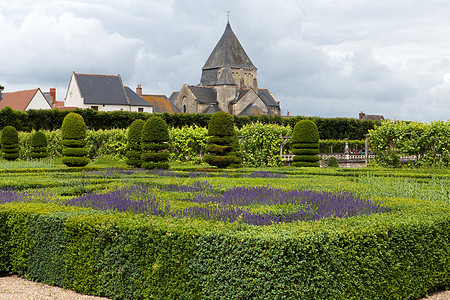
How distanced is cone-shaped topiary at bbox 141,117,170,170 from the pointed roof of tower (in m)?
62.5

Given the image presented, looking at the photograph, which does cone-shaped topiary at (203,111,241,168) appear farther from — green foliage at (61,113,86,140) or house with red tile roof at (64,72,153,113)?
house with red tile roof at (64,72,153,113)

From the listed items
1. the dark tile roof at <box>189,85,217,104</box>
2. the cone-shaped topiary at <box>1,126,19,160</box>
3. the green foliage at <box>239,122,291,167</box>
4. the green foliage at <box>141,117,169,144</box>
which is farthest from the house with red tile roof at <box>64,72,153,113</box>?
the green foliage at <box>141,117,169,144</box>

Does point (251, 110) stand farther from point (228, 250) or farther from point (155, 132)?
point (228, 250)

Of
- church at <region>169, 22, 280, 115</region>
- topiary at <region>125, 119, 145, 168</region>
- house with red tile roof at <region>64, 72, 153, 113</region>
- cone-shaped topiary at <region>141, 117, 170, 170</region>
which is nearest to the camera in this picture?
cone-shaped topiary at <region>141, 117, 170, 170</region>

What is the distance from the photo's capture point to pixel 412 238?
6.12m

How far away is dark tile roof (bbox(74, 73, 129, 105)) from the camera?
58.8 metres

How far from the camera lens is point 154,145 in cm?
1989

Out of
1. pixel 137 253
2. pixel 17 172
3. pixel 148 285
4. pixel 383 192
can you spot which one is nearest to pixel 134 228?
pixel 137 253

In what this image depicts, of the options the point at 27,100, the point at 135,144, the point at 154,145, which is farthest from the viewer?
the point at 27,100

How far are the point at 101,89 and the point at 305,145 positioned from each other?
43373 millimetres

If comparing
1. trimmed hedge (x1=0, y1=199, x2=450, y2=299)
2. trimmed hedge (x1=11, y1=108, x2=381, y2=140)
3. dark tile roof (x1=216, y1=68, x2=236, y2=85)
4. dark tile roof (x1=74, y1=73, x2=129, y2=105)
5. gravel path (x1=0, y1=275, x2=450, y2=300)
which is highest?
dark tile roof (x1=216, y1=68, x2=236, y2=85)

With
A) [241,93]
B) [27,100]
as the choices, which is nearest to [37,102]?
[27,100]

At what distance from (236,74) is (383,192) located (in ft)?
241

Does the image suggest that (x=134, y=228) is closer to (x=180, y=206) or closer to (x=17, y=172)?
(x=180, y=206)
